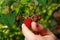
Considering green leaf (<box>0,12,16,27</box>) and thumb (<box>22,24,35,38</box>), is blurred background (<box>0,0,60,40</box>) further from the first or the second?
thumb (<box>22,24,35,38</box>)

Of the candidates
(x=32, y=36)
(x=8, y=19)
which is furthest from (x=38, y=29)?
(x=8, y=19)

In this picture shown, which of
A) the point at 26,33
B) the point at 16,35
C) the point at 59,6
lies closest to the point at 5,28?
the point at 16,35

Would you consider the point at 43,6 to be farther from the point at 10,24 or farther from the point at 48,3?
the point at 10,24

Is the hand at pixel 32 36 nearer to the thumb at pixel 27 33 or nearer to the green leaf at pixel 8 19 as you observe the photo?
the thumb at pixel 27 33

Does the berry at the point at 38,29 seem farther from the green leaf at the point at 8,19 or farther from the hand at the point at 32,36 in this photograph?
the green leaf at the point at 8,19

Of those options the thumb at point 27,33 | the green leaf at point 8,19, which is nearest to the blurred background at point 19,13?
the green leaf at point 8,19

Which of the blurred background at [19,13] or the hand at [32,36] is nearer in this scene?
the hand at [32,36]

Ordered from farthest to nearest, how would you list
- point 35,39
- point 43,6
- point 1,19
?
point 43,6 → point 1,19 → point 35,39

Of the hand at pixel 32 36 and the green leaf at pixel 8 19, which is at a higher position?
the green leaf at pixel 8 19

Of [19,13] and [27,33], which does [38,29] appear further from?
[19,13]
